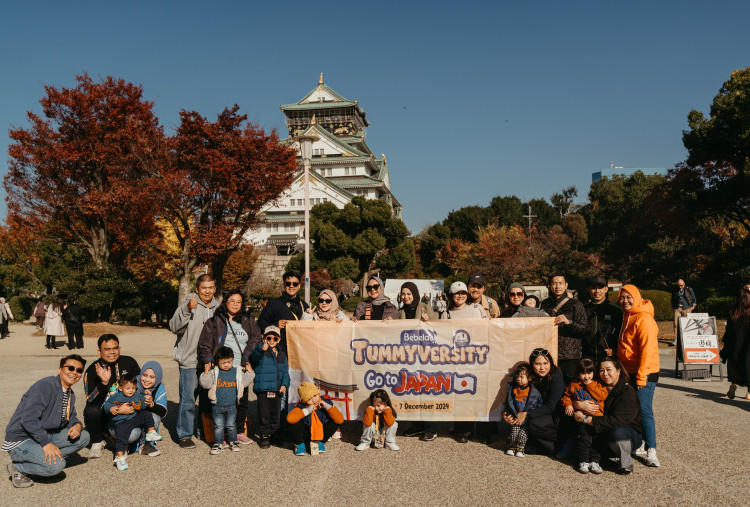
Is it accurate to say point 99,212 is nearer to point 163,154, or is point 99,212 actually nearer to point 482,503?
point 163,154

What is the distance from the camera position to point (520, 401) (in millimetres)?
5816

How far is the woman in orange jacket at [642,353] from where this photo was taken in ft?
17.7

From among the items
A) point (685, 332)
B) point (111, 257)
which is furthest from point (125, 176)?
point (685, 332)

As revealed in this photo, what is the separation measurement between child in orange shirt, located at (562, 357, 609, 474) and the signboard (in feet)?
21.1

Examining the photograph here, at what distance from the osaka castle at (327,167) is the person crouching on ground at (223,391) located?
40.4 metres

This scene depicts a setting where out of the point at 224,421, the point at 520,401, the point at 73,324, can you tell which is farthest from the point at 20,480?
the point at 73,324

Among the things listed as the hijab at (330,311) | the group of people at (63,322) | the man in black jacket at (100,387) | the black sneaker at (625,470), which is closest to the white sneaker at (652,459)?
the black sneaker at (625,470)

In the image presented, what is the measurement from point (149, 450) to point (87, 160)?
18572 mm

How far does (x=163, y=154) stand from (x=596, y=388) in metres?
19.1

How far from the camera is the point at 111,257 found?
24203mm

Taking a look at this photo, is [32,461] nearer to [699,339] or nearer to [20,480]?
[20,480]

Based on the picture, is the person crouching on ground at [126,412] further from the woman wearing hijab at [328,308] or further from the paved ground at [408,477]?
the woman wearing hijab at [328,308]

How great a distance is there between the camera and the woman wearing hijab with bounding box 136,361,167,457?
589 cm

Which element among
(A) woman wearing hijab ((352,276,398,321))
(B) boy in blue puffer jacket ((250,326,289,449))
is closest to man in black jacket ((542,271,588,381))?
(A) woman wearing hijab ((352,276,398,321))
